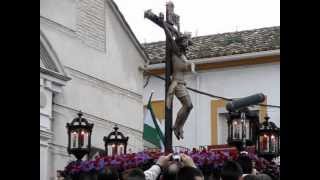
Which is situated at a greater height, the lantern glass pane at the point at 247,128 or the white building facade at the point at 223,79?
the white building facade at the point at 223,79

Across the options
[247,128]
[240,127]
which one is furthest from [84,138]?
[247,128]

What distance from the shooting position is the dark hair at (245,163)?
5887mm

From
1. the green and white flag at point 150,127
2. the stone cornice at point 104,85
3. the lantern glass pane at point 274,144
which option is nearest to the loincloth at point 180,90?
the lantern glass pane at point 274,144

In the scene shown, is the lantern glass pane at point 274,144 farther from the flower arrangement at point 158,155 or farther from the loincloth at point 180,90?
the flower arrangement at point 158,155

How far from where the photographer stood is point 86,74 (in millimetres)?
16688

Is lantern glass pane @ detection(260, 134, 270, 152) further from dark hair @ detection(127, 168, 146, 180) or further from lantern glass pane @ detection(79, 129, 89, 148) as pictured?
dark hair @ detection(127, 168, 146, 180)

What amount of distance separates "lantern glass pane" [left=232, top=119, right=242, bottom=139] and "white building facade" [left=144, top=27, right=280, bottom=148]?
10565 mm

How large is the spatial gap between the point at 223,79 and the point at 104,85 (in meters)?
6.15

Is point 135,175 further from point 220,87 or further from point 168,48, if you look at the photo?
point 220,87

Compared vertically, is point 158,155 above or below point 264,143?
below

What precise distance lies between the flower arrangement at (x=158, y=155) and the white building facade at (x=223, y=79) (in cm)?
1518

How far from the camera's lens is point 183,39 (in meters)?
7.82
